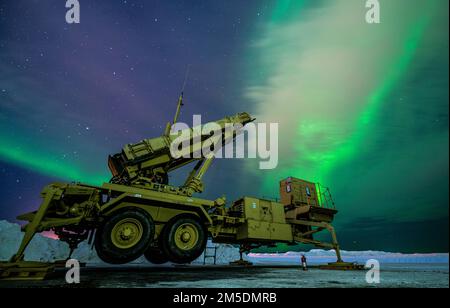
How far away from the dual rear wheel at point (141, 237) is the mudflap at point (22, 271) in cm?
139

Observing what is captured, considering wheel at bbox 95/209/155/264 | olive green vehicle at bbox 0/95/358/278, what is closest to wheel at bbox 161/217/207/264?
olive green vehicle at bbox 0/95/358/278

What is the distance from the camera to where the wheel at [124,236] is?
20.7 ft

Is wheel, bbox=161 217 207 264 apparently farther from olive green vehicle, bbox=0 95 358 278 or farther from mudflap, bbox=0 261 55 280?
mudflap, bbox=0 261 55 280

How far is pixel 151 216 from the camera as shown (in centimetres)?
750

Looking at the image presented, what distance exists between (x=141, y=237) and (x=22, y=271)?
2.72m

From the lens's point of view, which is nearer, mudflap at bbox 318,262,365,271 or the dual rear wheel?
the dual rear wheel

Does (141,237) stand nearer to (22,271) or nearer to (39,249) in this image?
(22,271)

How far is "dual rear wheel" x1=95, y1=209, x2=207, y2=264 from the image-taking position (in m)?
6.37

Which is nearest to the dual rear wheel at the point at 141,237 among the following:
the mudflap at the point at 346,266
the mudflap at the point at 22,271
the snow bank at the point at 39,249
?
the mudflap at the point at 22,271

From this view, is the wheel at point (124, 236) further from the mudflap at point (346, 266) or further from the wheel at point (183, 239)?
the mudflap at point (346, 266)

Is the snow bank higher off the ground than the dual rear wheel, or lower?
lower

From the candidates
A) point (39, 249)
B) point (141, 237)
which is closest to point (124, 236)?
point (141, 237)
